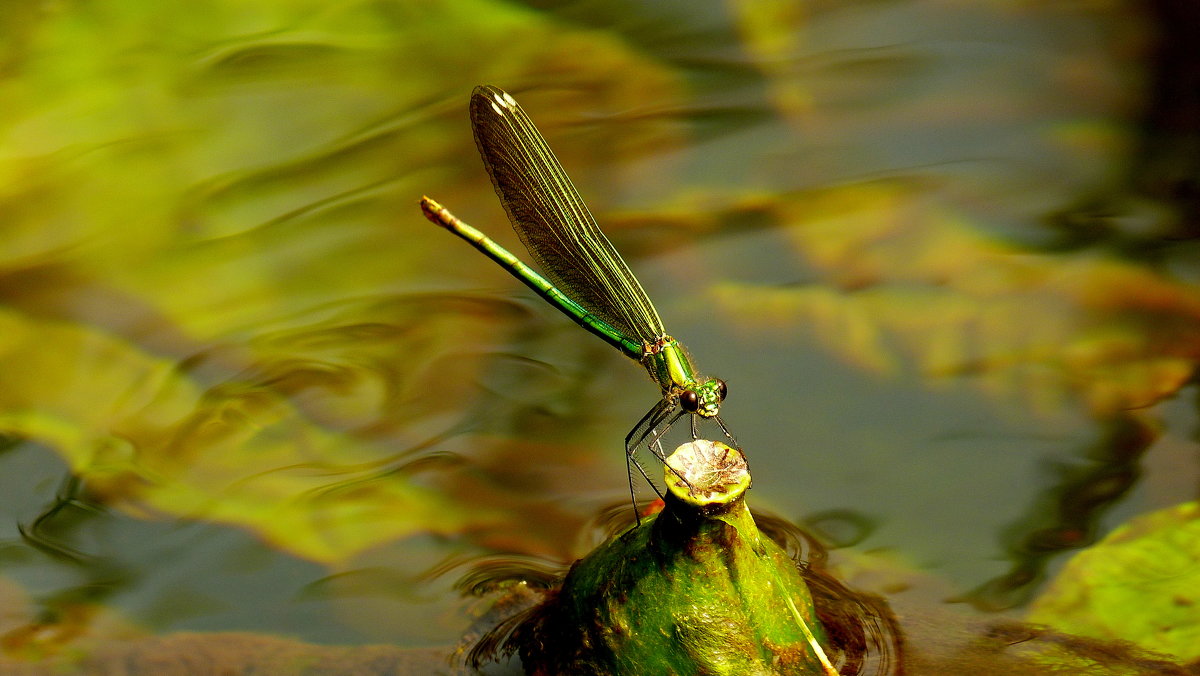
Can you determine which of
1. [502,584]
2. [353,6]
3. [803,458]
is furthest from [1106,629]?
[353,6]

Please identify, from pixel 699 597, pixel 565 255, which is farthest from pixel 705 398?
pixel 699 597

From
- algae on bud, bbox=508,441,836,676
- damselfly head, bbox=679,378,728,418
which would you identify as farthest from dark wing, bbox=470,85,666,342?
algae on bud, bbox=508,441,836,676

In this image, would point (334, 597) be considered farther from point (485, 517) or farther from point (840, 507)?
point (840, 507)

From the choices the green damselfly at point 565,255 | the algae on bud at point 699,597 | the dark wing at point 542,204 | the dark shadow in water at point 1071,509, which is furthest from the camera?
the dark wing at point 542,204

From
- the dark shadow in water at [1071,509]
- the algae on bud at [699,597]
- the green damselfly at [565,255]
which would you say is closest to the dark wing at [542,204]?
the green damselfly at [565,255]

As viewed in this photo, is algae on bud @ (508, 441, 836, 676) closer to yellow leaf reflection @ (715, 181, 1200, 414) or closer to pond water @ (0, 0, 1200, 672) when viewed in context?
pond water @ (0, 0, 1200, 672)

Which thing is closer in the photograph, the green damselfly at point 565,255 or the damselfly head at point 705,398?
the damselfly head at point 705,398

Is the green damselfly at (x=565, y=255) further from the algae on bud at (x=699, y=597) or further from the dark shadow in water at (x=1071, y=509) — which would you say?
the algae on bud at (x=699, y=597)
